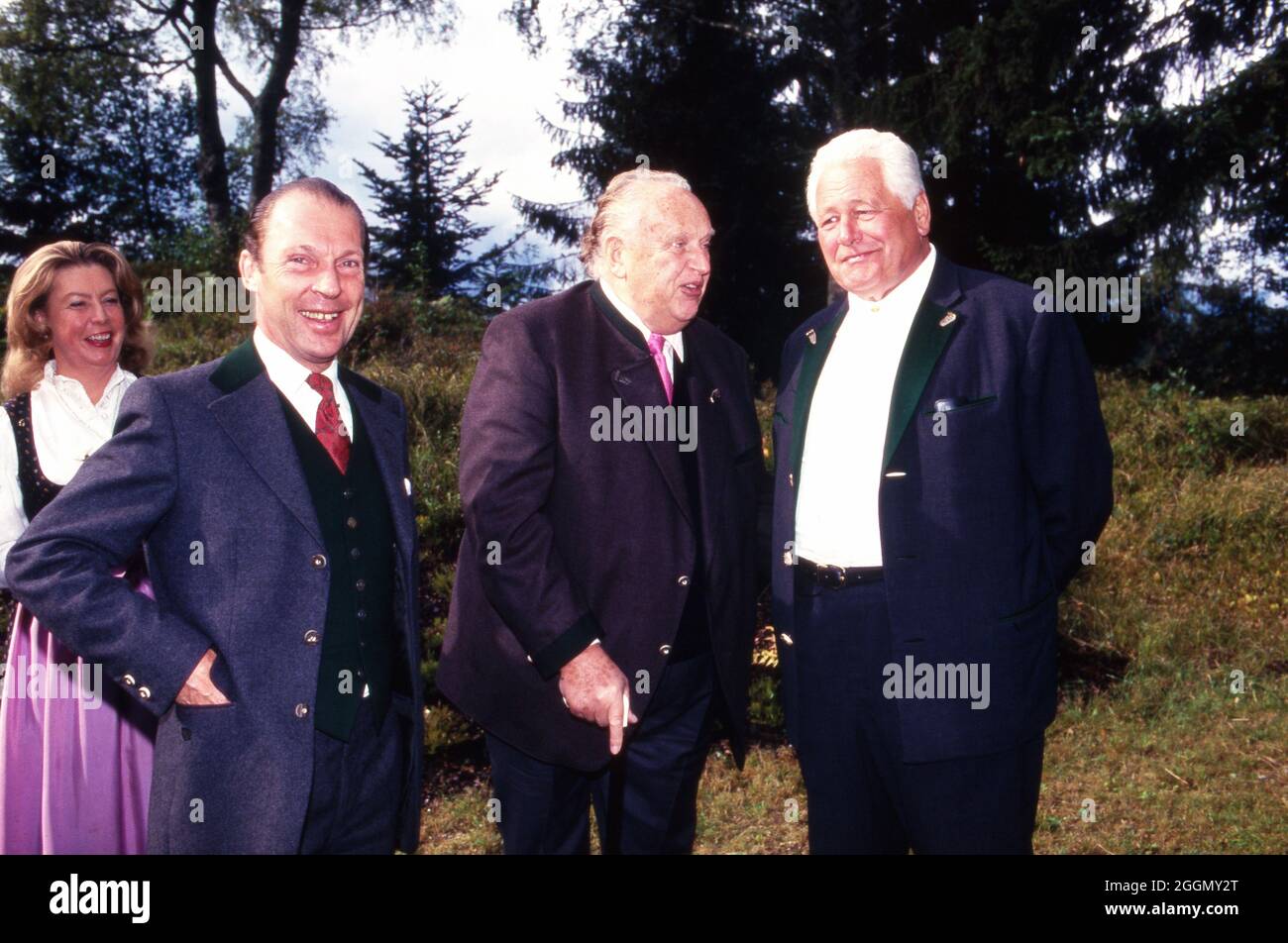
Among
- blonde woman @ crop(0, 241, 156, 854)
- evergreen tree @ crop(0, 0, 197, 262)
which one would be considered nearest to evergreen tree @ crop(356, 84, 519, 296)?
evergreen tree @ crop(0, 0, 197, 262)

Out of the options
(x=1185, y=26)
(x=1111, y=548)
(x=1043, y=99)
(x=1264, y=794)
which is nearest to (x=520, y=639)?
(x=1264, y=794)

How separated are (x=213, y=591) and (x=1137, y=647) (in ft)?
25.6

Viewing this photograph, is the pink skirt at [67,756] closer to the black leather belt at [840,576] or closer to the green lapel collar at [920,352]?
the black leather belt at [840,576]

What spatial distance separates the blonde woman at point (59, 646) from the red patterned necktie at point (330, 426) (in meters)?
0.92

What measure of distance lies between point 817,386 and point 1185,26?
41.0ft

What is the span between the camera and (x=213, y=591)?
260 cm

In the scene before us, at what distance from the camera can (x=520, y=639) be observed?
3.06 meters

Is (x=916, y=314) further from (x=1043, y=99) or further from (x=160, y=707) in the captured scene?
(x=1043, y=99)

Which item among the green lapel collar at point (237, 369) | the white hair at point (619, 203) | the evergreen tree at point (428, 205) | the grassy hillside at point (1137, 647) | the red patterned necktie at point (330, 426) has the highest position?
the evergreen tree at point (428, 205)

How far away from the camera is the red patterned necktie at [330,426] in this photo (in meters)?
2.89

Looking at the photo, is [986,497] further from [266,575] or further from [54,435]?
[54,435]
